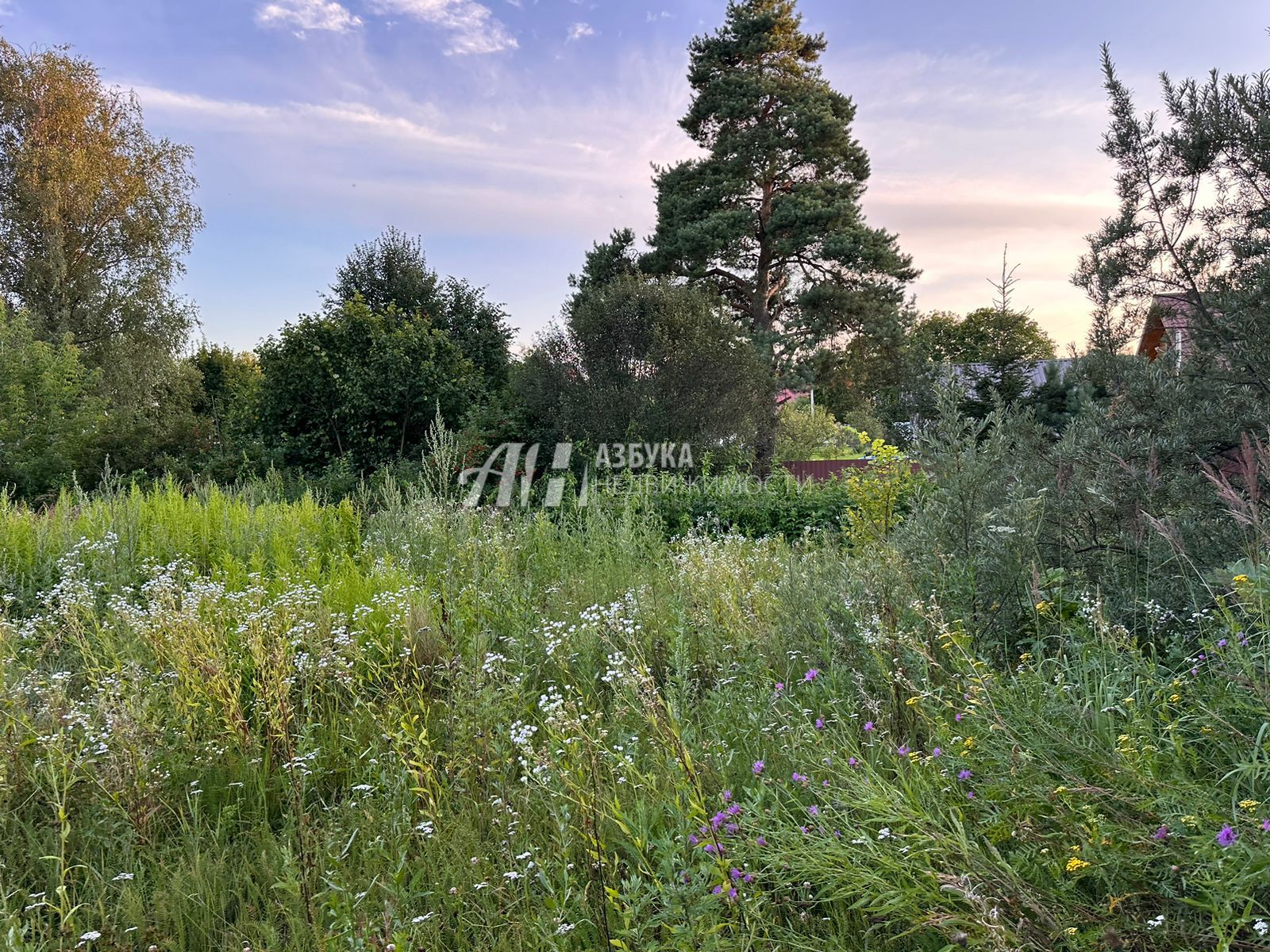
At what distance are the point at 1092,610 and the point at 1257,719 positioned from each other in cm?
40

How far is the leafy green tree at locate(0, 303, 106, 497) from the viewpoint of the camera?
11.8 m

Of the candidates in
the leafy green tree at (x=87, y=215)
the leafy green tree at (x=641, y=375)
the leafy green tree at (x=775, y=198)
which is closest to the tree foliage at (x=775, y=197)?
the leafy green tree at (x=775, y=198)

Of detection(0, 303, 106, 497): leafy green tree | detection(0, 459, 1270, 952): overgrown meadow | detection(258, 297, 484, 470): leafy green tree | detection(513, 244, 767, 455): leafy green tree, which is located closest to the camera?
detection(0, 459, 1270, 952): overgrown meadow

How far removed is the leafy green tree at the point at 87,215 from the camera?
1839 cm

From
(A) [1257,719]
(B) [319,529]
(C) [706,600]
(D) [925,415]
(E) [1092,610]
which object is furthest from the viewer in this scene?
(D) [925,415]

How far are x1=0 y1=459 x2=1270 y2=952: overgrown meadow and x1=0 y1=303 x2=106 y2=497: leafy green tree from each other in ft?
32.8

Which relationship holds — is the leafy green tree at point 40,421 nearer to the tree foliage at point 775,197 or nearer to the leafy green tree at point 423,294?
the leafy green tree at point 423,294

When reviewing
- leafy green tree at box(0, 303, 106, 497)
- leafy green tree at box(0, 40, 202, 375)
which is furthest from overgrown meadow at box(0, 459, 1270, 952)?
leafy green tree at box(0, 40, 202, 375)

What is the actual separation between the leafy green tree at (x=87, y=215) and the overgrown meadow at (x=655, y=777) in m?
19.1

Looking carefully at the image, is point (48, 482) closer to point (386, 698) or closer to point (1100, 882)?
point (386, 698)

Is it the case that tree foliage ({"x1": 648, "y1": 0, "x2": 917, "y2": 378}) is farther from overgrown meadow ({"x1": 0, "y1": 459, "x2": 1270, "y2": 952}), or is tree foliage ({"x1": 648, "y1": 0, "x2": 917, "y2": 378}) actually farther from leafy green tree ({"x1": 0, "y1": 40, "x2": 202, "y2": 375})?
overgrown meadow ({"x1": 0, "y1": 459, "x2": 1270, "y2": 952})

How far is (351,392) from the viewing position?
1212cm

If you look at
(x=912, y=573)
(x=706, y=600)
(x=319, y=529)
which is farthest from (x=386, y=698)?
(x=319, y=529)

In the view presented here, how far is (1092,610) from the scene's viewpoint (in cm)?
199
